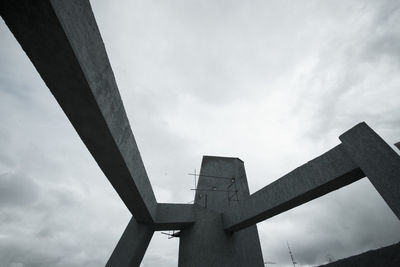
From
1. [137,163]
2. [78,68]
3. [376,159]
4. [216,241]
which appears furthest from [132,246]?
[376,159]

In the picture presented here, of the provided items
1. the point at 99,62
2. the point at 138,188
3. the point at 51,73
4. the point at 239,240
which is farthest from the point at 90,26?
the point at 239,240

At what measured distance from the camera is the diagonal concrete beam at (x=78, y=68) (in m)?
2.78

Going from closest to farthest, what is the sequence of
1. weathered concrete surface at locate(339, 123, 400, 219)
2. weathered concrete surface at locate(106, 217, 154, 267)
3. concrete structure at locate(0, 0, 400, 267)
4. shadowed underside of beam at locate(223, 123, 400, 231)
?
concrete structure at locate(0, 0, 400, 267) < weathered concrete surface at locate(339, 123, 400, 219) < shadowed underside of beam at locate(223, 123, 400, 231) < weathered concrete surface at locate(106, 217, 154, 267)

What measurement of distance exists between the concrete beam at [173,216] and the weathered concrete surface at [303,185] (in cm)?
278

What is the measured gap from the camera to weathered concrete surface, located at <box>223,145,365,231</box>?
6227 mm

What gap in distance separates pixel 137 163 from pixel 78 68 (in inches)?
155

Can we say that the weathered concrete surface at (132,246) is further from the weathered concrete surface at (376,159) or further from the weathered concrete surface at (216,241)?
the weathered concrete surface at (376,159)

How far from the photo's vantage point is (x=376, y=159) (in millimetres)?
5086

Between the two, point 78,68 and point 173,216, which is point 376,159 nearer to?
point 78,68

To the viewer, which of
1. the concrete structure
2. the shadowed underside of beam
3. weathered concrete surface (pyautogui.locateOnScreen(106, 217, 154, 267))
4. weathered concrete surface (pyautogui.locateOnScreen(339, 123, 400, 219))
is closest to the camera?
the concrete structure

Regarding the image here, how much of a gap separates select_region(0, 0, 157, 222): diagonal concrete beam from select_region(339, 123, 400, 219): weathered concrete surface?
652 cm

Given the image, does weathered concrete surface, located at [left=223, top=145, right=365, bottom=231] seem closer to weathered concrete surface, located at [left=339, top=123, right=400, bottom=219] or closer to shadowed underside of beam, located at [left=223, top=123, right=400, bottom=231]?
shadowed underside of beam, located at [left=223, top=123, right=400, bottom=231]

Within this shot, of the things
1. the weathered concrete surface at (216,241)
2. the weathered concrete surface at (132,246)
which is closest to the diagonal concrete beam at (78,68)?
the weathered concrete surface at (132,246)

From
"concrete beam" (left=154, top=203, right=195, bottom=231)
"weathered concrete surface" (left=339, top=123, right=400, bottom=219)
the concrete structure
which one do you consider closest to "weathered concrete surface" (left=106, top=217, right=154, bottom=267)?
the concrete structure
